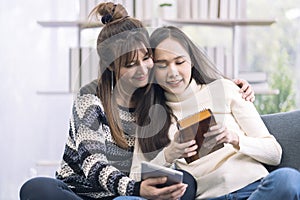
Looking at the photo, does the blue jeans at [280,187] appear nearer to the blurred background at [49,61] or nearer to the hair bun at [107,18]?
the hair bun at [107,18]

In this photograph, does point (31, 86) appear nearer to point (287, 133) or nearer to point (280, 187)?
point (287, 133)

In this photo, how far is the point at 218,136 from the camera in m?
1.66

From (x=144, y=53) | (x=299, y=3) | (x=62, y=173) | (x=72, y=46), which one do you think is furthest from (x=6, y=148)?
(x=299, y=3)

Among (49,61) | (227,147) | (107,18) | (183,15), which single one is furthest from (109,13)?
(49,61)

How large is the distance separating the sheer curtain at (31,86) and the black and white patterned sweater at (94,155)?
1.30 m

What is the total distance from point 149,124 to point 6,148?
1.46 metres

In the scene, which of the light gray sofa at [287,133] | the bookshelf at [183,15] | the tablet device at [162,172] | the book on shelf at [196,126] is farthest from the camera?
the bookshelf at [183,15]

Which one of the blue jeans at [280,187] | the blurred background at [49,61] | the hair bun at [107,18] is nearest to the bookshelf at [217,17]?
the blurred background at [49,61]

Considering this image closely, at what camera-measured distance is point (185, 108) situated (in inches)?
73.0

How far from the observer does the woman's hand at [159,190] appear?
1.54m

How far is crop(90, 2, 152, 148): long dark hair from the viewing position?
172 centimetres

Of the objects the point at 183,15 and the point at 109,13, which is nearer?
the point at 109,13

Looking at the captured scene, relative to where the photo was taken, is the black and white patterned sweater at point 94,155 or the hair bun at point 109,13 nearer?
the black and white patterned sweater at point 94,155

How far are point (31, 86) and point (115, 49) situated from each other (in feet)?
4.83
